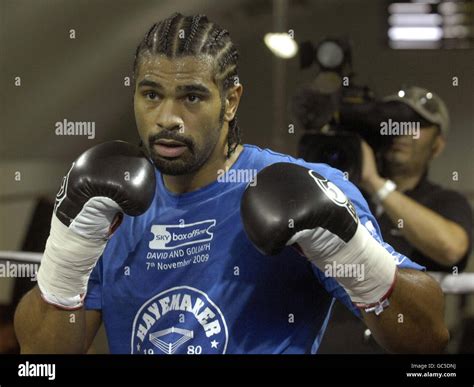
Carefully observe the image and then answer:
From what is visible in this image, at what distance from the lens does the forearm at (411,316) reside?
1.30 m

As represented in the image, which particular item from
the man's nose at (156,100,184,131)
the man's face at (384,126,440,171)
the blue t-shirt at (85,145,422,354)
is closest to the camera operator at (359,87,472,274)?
the man's face at (384,126,440,171)

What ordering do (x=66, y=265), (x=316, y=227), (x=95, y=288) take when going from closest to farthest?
(x=316, y=227) → (x=66, y=265) → (x=95, y=288)

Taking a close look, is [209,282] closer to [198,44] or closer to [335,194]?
[335,194]

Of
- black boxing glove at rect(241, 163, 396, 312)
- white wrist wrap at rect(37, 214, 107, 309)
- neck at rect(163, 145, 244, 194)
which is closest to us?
black boxing glove at rect(241, 163, 396, 312)

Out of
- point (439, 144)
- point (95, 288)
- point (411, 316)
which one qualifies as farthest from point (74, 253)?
point (439, 144)

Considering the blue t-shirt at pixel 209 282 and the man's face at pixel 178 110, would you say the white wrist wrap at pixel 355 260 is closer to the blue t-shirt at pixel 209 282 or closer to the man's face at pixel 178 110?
the blue t-shirt at pixel 209 282

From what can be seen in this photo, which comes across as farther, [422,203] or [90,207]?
[422,203]

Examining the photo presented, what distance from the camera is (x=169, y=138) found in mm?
1394

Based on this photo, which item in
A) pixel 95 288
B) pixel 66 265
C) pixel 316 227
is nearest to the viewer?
pixel 316 227

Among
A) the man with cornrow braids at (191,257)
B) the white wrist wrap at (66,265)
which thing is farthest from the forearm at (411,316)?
the white wrist wrap at (66,265)

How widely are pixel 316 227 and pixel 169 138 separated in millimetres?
314

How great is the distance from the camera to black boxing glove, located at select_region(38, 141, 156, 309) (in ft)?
4.24

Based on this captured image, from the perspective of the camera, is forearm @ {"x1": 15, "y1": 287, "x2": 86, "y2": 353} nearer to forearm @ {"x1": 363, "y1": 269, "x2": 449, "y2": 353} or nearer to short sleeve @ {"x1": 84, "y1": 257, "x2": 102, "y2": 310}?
short sleeve @ {"x1": 84, "y1": 257, "x2": 102, "y2": 310}
